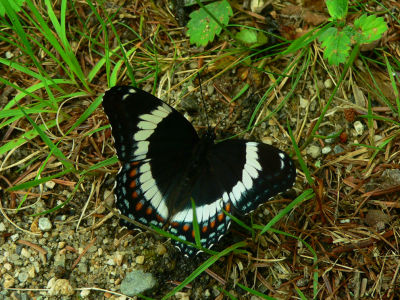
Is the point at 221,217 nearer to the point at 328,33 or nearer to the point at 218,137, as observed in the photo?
the point at 218,137

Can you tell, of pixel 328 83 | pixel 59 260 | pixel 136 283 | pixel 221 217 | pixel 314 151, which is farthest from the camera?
pixel 328 83

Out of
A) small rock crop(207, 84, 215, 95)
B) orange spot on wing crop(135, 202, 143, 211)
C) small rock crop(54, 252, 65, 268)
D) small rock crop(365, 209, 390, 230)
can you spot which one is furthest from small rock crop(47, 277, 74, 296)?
small rock crop(365, 209, 390, 230)

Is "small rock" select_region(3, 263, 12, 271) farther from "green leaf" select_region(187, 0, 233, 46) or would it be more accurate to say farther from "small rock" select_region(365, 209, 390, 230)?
"small rock" select_region(365, 209, 390, 230)

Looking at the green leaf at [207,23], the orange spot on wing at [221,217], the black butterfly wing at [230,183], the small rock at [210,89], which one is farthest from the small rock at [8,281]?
the green leaf at [207,23]

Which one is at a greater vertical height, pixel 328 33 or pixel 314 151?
pixel 328 33

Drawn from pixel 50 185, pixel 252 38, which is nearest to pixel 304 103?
pixel 252 38

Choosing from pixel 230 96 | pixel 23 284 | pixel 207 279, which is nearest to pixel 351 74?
pixel 230 96

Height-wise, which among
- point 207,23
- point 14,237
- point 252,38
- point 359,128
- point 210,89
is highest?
point 207,23

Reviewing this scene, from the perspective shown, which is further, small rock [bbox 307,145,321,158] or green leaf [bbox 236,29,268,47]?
green leaf [bbox 236,29,268,47]
